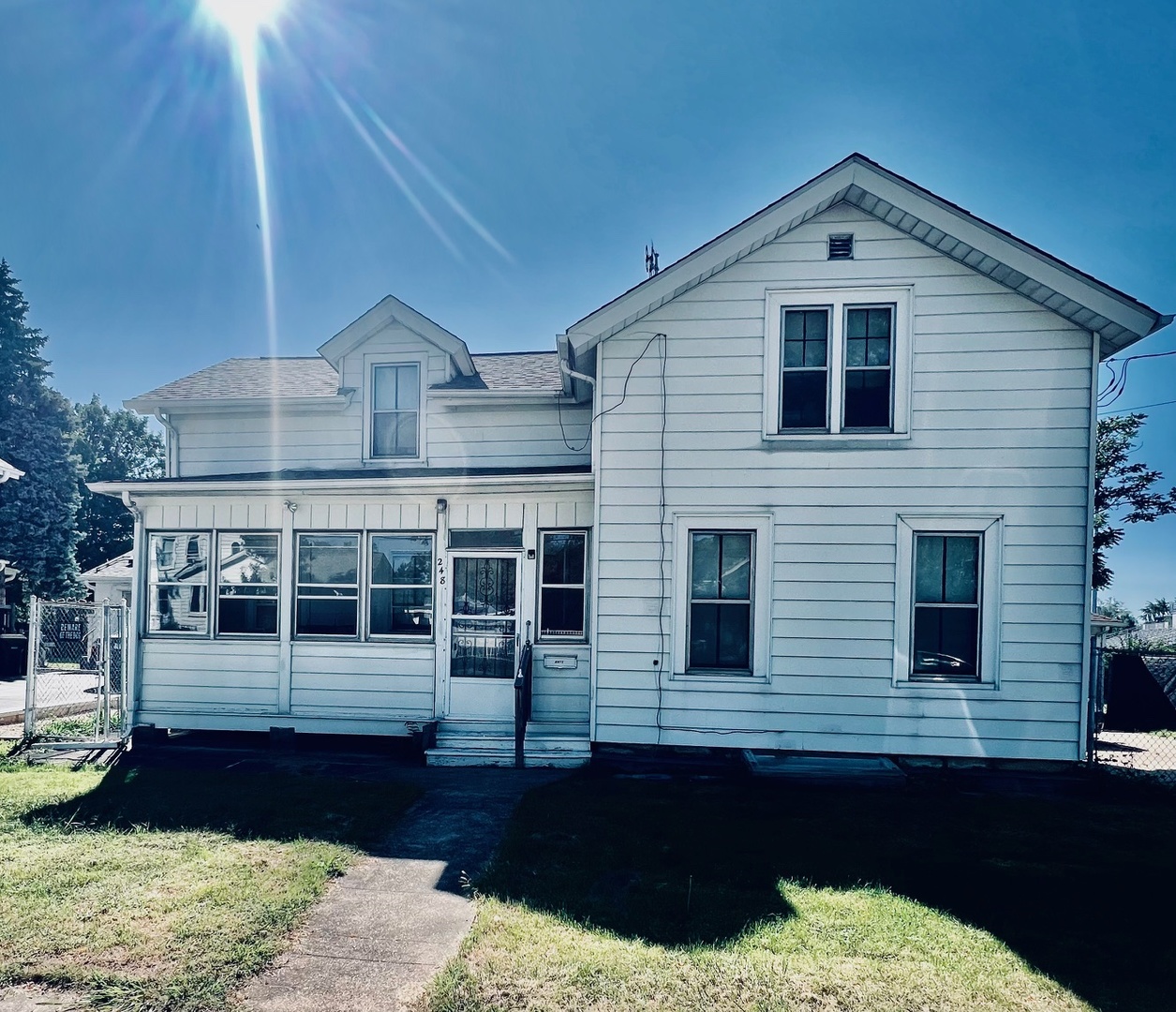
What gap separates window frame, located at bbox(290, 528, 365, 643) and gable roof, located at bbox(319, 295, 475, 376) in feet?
9.72

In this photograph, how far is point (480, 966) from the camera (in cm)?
386

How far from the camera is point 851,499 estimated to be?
8055mm

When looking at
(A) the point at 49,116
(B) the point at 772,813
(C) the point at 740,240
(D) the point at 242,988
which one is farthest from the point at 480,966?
(A) the point at 49,116

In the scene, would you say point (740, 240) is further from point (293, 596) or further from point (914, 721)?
point (293, 596)

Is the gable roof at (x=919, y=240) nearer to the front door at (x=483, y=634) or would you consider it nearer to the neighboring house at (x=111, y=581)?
the front door at (x=483, y=634)

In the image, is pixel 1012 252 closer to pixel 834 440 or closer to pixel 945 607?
pixel 834 440

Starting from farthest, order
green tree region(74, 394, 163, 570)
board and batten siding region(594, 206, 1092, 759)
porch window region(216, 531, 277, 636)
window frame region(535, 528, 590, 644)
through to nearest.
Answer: green tree region(74, 394, 163, 570) < porch window region(216, 531, 277, 636) < window frame region(535, 528, 590, 644) < board and batten siding region(594, 206, 1092, 759)

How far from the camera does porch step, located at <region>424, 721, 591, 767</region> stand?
27.9ft

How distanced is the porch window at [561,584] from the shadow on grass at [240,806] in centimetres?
274

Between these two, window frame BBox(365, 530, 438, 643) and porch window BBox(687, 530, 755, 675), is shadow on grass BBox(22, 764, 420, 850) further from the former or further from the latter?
porch window BBox(687, 530, 755, 675)

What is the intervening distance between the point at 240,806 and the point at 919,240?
9.47 meters

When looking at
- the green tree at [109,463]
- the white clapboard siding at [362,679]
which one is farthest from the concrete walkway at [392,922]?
the green tree at [109,463]

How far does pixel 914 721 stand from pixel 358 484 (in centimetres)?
744

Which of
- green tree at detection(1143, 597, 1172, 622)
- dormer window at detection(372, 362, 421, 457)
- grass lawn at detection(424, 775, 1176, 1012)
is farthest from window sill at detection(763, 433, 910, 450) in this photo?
green tree at detection(1143, 597, 1172, 622)
